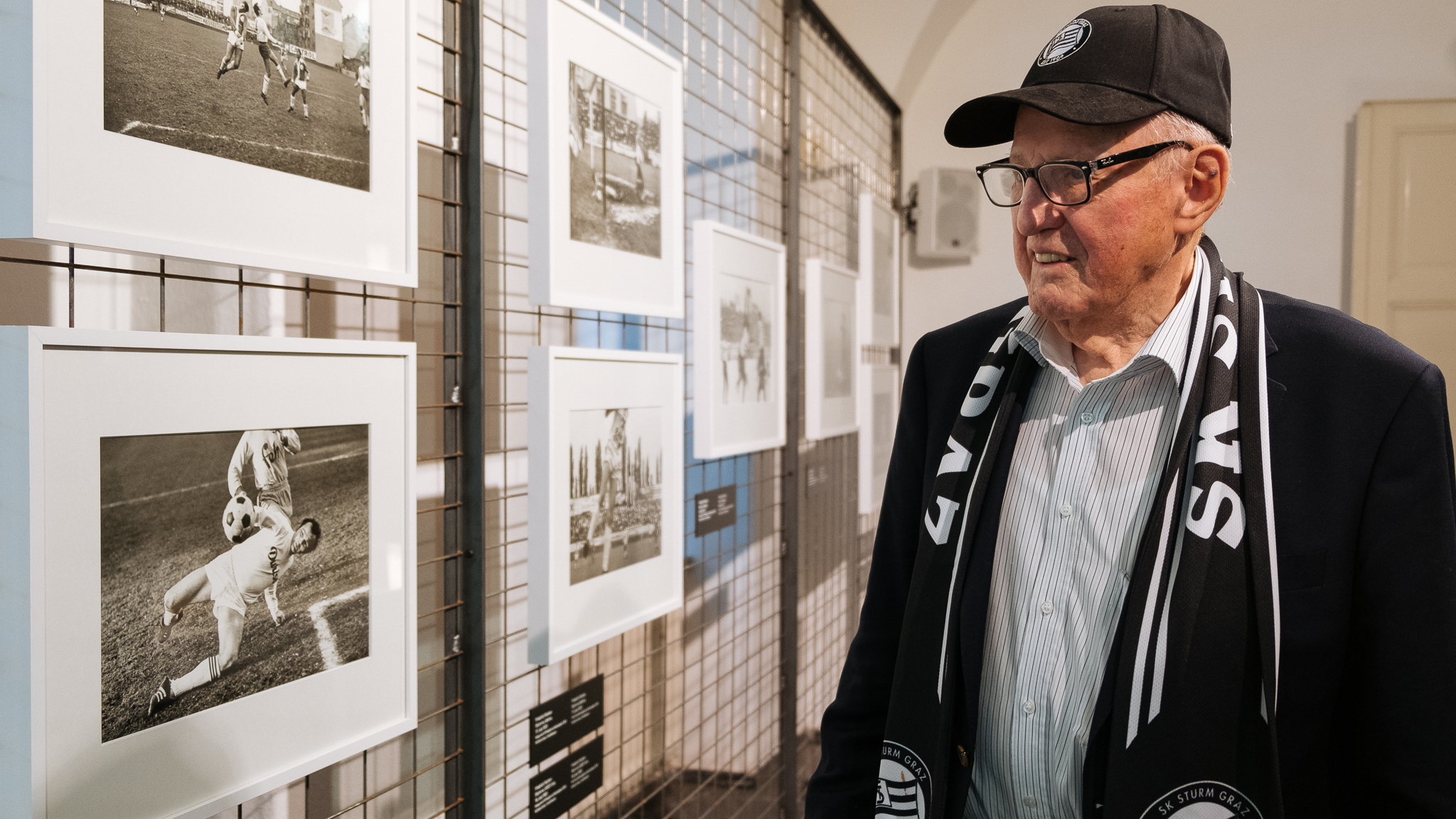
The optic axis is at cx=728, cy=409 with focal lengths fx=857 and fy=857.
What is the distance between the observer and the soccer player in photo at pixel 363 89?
1047 millimetres

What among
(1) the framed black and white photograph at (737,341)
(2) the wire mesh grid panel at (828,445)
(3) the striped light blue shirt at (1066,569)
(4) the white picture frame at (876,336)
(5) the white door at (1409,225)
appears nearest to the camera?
(3) the striped light blue shirt at (1066,569)

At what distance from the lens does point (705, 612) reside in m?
2.33

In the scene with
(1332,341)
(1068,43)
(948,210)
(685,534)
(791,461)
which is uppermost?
(948,210)

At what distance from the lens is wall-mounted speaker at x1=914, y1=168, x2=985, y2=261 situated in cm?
408

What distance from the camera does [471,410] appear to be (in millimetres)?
1325

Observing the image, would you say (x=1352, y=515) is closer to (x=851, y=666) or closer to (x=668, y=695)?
(x=851, y=666)

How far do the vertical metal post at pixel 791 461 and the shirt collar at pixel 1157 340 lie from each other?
1.39m

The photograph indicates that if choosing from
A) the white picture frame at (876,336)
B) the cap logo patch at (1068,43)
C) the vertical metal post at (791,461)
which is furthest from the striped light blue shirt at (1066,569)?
the white picture frame at (876,336)

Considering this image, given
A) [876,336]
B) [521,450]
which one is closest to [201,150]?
[521,450]

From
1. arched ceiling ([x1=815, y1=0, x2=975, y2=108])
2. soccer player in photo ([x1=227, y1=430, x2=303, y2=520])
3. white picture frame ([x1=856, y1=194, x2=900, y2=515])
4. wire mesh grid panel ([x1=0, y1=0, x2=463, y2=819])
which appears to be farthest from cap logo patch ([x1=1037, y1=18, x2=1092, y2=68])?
arched ceiling ([x1=815, y1=0, x2=975, y2=108])

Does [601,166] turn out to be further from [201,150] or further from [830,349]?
[830,349]

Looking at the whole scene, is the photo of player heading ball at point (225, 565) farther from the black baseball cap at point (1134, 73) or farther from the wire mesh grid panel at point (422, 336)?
the black baseball cap at point (1134, 73)

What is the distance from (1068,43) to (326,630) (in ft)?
3.94

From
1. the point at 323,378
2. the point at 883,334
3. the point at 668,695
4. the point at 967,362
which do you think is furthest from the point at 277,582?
the point at 883,334
